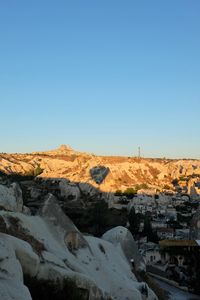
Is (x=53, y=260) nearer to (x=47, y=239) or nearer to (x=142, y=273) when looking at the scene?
(x=47, y=239)

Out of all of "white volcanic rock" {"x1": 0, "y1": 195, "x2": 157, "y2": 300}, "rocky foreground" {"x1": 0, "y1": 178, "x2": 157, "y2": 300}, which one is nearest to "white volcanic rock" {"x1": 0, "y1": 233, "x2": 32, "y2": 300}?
"rocky foreground" {"x1": 0, "y1": 178, "x2": 157, "y2": 300}

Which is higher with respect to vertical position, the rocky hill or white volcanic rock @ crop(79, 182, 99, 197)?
the rocky hill

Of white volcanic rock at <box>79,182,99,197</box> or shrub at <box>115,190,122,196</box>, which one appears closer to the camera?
shrub at <box>115,190,122,196</box>

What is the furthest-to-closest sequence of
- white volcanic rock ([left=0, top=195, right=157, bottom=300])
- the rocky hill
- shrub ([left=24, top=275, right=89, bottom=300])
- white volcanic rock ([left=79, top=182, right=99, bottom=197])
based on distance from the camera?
1. the rocky hill
2. white volcanic rock ([left=79, top=182, right=99, bottom=197])
3. white volcanic rock ([left=0, top=195, right=157, bottom=300])
4. shrub ([left=24, top=275, right=89, bottom=300])

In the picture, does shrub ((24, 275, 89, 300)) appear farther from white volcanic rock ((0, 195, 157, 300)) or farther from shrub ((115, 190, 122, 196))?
shrub ((115, 190, 122, 196))

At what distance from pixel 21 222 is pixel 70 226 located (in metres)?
3.50

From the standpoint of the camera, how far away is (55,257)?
42.6 ft

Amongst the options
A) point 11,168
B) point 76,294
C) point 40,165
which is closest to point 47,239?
point 76,294

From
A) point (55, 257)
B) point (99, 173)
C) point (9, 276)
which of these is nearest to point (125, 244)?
point (55, 257)

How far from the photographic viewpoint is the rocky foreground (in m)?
9.26

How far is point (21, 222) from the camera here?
45.1 ft

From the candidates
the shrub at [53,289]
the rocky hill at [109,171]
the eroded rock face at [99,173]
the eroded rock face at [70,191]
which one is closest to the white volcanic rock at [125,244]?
the shrub at [53,289]

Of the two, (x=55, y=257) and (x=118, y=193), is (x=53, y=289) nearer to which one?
(x=55, y=257)

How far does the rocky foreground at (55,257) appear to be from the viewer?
9.26 metres
